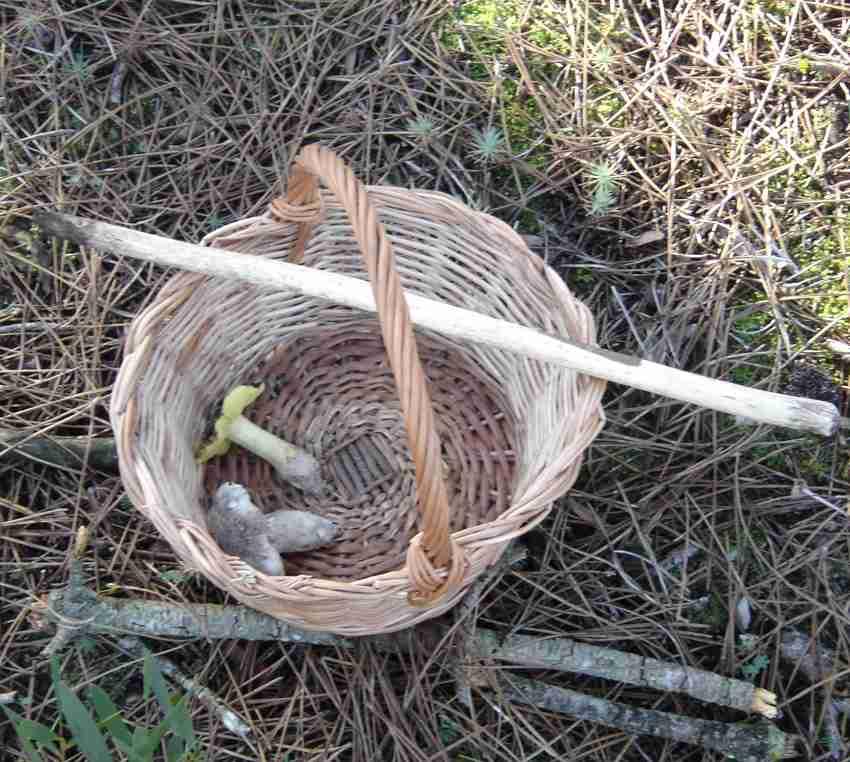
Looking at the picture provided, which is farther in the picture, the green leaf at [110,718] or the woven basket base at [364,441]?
the woven basket base at [364,441]

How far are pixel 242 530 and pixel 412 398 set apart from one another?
0.54 m

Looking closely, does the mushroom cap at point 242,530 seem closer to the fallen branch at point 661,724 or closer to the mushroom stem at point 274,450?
the mushroom stem at point 274,450

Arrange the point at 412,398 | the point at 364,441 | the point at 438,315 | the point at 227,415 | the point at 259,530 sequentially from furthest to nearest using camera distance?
1. the point at 364,441
2. the point at 227,415
3. the point at 259,530
4. the point at 438,315
5. the point at 412,398

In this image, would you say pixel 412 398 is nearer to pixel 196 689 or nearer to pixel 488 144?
pixel 196 689

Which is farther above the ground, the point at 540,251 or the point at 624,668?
the point at 540,251

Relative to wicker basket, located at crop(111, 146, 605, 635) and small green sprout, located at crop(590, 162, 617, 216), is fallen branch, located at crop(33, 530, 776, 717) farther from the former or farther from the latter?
small green sprout, located at crop(590, 162, 617, 216)

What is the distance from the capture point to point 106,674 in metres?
1.39

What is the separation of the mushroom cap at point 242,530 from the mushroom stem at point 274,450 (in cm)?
11

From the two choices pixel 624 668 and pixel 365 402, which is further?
pixel 365 402

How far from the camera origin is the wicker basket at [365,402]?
3.66 ft

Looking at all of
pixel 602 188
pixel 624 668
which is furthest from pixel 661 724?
pixel 602 188

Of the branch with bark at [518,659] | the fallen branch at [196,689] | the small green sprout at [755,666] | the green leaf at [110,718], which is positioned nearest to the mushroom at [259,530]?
the branch with bark at [518,659]

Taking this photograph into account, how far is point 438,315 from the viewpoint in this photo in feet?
4.22

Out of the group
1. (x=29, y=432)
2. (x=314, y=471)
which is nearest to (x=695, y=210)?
(x=314, y=471)
